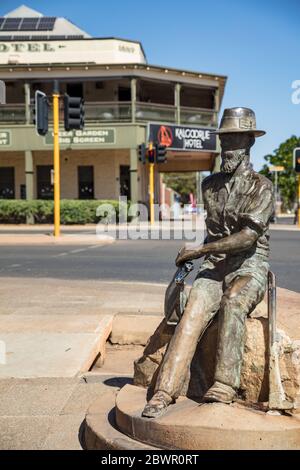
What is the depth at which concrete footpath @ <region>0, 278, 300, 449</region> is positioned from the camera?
400cm

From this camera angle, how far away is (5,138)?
101 feet

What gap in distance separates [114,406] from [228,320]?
0.98 metres

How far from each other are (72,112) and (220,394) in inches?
584

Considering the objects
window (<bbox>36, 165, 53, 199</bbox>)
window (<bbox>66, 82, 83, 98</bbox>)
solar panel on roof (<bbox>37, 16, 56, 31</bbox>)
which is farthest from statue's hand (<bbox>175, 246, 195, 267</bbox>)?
solar panel on roof (<bbox>37, 16, 56, 31</bbox>)

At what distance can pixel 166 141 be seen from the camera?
101 feet

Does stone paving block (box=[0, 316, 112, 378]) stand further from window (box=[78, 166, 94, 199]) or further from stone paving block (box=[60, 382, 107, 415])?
window (box=[78, 166, 94, 199])

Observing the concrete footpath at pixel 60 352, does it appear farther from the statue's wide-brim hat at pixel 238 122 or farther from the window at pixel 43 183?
the window at pixel 43 183

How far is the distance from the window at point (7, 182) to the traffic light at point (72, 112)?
17.1 metres

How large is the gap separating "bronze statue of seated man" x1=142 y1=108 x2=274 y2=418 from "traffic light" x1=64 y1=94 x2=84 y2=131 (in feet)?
44.7

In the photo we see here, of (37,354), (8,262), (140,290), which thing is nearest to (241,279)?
(37,354)

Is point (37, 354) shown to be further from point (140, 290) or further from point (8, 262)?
point (8, 262)

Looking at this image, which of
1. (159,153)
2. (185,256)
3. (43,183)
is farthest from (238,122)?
(43,183)

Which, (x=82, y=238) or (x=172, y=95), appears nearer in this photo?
(x=82, y=238)

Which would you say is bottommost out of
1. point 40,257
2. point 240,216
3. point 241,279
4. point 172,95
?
point 40,257
